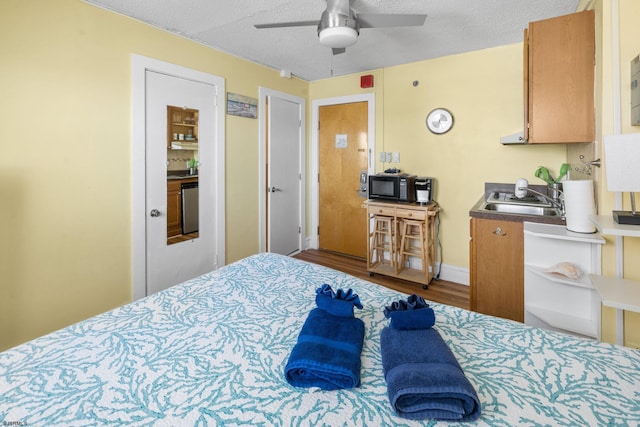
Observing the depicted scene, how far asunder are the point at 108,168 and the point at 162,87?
0.84m

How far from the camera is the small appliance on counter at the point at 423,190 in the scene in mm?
3371

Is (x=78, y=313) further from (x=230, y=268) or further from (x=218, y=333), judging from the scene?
(x=218, y=333)

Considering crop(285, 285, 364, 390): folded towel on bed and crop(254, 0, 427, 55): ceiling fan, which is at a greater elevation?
crop(254, 0, 427, 55): ceiling fan

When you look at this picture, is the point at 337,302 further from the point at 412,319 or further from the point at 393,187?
the point at 393,187

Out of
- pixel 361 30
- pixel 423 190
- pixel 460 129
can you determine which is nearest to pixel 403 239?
pixel 423 190

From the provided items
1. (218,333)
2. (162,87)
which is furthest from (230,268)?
(162,87)

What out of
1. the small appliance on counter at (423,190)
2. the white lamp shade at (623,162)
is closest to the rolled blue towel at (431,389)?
the white lamp shade at (623,162)

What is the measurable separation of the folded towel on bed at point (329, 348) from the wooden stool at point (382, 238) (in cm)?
226

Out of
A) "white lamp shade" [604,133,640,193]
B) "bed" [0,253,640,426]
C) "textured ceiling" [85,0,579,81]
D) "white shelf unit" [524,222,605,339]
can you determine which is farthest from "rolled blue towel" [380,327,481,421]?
"textured ceiling" [85,0,579,81]

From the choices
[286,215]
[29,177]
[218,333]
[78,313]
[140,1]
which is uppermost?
[140,1]

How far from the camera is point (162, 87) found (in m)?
2.72

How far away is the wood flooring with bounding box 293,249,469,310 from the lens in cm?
308

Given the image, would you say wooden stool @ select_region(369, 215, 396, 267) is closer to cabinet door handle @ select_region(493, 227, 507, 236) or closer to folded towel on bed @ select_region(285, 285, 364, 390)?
cabinet door handle @ select_region(493, 227, 507, 236)

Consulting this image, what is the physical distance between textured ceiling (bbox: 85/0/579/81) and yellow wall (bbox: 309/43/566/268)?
0.63 ft
